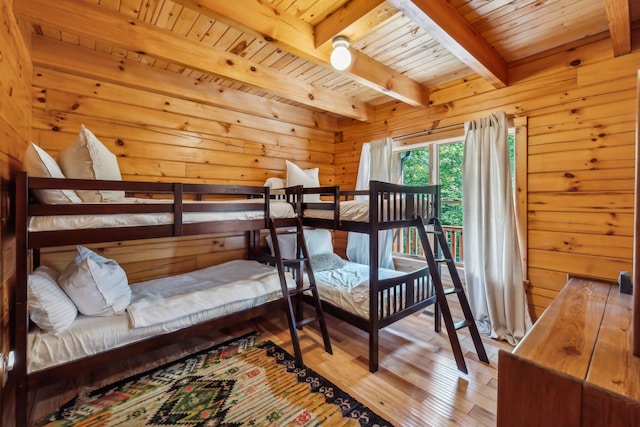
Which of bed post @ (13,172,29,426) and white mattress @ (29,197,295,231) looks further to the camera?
white mattress @ (29,197,295,231)

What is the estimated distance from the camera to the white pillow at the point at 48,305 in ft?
4.88

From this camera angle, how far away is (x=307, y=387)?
1775mm

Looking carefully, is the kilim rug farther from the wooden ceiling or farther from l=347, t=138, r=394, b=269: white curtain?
the wooden ceiling

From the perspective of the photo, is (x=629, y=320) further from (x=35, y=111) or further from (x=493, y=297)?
(x=35, y=111)

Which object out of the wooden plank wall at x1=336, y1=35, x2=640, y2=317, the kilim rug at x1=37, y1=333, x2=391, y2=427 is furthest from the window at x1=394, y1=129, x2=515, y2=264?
the kilim rug at x1=37, y1=333, x2=391, y2=427

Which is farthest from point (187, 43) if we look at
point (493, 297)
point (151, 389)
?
point (493, 297)

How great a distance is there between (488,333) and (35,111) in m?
4.25

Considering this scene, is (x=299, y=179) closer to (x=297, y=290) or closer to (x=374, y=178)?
(x=374, y=178)

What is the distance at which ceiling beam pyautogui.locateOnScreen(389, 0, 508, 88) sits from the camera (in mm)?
1559

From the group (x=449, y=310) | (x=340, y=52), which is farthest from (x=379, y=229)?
(x=340, y=52)

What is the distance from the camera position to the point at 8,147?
1.52 m

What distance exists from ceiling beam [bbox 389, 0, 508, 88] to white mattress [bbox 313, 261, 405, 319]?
6.28 ft

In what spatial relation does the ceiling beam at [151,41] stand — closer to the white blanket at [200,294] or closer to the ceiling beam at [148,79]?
the ceiling beam at [148,79]

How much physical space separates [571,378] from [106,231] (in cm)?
218
